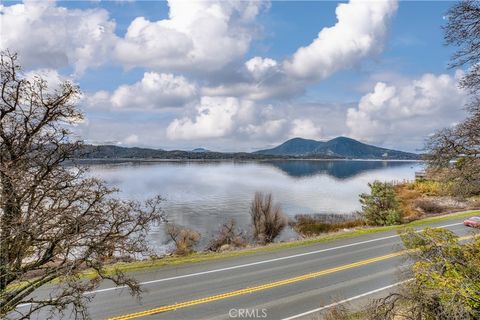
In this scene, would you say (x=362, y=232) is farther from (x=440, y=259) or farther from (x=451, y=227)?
(x=440, y=259)

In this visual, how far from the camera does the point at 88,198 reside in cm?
857

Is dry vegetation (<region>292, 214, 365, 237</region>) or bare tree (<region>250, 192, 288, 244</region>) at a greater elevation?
bare tree (<region>250, 192, 288, 244</region>)

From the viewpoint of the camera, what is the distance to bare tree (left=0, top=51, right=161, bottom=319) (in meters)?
7.53

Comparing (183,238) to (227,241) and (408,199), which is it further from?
(408,199)

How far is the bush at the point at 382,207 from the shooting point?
3475 centimetres

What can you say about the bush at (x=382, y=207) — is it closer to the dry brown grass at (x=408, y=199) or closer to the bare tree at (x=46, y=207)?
the dry brown grass at (x=408, y=199)

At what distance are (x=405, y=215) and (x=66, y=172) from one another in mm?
39643

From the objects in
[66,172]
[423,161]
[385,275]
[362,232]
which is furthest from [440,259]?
[362,232]

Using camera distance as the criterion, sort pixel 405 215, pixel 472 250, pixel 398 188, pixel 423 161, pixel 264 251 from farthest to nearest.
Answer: pixel 398 188 → pixel 405 215 → pixel 264 251 → pixel 423 161 → pixel 472 250

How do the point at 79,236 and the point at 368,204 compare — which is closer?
the point at 79,236

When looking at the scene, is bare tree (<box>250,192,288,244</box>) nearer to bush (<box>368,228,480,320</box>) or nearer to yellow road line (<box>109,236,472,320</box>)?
yellow road line (<box>109,236,472,320</box>)

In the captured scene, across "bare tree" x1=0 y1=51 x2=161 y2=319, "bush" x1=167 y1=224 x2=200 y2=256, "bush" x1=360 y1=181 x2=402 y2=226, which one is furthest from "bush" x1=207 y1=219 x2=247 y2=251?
"bare tree" x1=0 y1=51 x2=161 y2=319

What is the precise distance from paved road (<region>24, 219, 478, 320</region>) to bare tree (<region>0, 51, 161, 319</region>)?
5.37 meters

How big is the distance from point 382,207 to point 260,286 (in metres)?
23.8
